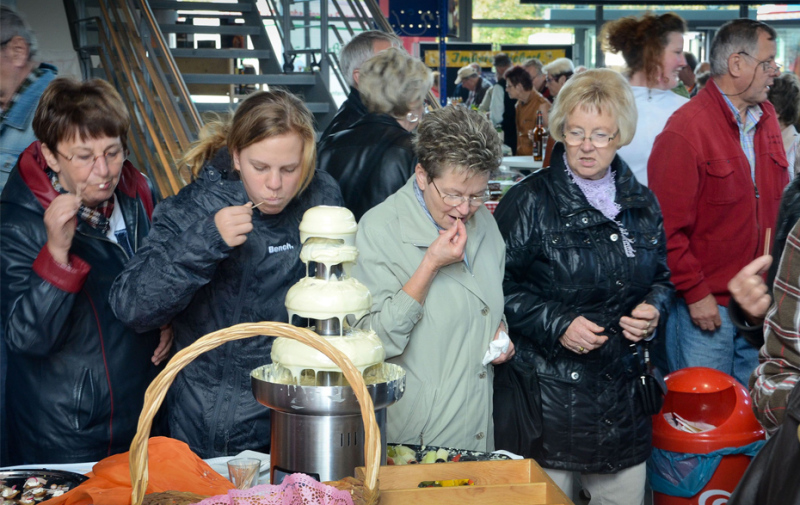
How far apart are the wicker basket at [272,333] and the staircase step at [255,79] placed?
568cm

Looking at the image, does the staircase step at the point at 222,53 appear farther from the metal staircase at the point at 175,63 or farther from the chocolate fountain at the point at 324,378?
the chocolate fountain at the point at 324,378

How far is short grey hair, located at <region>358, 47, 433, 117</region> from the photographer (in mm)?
3287

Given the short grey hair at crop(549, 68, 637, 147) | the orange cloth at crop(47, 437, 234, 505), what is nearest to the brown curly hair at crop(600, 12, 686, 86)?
the short grey hair at crop(549, 68, 637, 147)

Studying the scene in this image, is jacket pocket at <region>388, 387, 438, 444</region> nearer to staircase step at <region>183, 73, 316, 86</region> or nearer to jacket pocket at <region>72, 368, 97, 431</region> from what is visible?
jacket pocket at <region>72, 368, 97, 431</region>

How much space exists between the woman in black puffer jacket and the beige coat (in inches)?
9.1

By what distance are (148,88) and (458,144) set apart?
3.82 m

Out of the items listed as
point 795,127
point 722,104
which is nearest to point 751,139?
point 722,104

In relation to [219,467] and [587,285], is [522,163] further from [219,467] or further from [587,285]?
[219,467]

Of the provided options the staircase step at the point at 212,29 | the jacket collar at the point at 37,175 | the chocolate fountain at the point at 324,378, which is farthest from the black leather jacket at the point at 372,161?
the staircase step at the point at 212,29

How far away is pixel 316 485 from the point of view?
4.20 ft

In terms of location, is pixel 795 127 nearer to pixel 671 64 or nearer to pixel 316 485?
pixel 671 64

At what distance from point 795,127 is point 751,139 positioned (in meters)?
1.89

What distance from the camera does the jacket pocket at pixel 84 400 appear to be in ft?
7.00

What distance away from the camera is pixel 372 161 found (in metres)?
3.17
